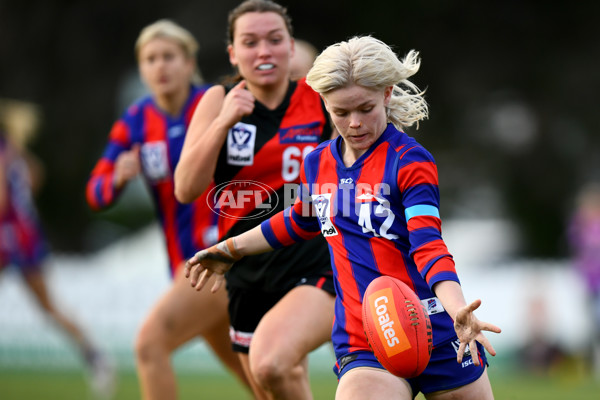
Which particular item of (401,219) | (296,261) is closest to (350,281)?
(401,219)

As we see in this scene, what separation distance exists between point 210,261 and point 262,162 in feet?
2.76

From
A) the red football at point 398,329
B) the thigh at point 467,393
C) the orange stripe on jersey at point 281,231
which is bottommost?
the thigh at point 467,393

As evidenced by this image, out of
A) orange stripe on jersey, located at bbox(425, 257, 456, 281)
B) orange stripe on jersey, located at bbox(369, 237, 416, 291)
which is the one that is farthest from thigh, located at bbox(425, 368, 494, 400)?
orange stripe on jersey, located at bbox(425, 257, 456, 281)

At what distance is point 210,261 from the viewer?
166 inches

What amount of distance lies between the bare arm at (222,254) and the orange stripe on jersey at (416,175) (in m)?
0.83

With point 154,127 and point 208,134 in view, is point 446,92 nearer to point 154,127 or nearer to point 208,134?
point 154,127

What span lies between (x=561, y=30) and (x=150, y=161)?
1298 cm

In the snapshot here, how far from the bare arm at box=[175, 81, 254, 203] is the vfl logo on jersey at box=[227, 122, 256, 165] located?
4.8 inches

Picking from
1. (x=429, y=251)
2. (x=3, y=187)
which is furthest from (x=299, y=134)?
(x=3, y=187)

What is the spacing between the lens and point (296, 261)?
4.93m

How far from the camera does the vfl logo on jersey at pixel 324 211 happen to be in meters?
3.94

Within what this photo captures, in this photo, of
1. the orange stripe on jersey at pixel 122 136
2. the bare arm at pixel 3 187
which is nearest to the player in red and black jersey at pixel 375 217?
the orange stripe on jersey at pixel 122 136

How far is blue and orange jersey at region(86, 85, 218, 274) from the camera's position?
6.29 meters

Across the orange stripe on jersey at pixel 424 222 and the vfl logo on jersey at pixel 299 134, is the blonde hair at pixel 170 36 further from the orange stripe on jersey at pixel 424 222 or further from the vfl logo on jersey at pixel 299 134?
the orange stripe on jersey at pixel 424 222
